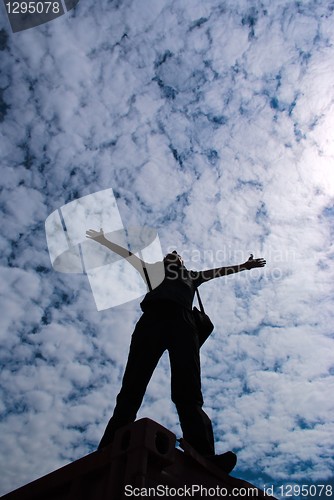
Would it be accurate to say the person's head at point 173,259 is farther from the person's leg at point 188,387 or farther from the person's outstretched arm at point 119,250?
the person's leg at point 188,387

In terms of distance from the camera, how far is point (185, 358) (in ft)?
11.3

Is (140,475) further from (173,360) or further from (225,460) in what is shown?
(173,360)

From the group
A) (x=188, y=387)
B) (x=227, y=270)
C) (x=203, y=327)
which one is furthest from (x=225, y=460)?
(x=227, y=270)

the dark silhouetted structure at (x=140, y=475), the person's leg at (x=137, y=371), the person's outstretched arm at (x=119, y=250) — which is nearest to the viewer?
the dark silhouetted structure at (x=140, y=475)

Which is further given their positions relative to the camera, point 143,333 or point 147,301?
point 147,301

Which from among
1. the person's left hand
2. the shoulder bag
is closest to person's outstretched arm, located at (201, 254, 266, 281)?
the person's left hand

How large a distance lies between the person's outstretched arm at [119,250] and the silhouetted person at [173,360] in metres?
0.42

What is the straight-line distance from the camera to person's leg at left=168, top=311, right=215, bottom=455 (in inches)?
112

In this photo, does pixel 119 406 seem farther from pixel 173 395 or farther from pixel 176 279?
pixel 176 279

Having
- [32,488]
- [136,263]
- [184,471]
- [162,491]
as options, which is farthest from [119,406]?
[136,263]

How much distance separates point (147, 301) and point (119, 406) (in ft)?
4.11

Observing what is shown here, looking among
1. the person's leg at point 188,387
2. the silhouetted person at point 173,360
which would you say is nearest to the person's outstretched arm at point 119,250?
the silhouetted person at point 173,360

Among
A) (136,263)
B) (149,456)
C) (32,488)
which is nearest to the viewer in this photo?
(149,456)

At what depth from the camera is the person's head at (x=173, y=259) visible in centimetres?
503
